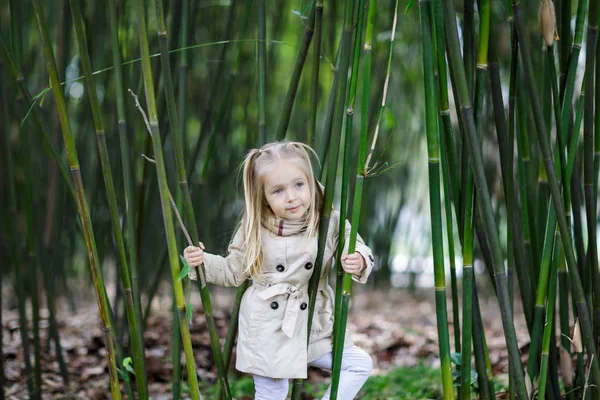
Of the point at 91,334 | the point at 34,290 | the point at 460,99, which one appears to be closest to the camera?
the point at 460,99

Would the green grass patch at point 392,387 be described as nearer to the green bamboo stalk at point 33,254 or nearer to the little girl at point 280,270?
the green bamboo stalk at point 33,254

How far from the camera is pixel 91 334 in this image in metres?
2.98

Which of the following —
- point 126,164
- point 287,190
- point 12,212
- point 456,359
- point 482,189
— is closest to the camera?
point 482,189

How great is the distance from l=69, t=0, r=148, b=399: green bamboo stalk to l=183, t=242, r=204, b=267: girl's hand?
15cm

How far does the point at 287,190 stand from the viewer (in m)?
1.28

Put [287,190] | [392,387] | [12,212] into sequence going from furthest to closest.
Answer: [392,387]
[12,212]
[287,190]

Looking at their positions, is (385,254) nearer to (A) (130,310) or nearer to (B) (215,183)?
(B) (215,183)

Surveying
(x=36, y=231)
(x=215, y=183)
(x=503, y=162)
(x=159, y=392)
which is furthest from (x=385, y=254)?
(x=503, y=162)

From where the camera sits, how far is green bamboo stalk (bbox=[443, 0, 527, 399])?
1.12 metres

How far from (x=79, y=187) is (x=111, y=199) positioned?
0.22ft

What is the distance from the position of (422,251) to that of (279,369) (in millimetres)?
3656

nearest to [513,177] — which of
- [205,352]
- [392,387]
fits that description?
[392,387]

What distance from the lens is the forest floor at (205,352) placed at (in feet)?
7.47

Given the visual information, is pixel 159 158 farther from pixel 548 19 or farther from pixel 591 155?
pixel 591 155
